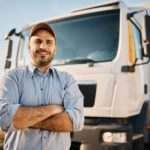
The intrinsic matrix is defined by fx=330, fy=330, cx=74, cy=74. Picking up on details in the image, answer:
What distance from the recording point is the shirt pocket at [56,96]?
233cm

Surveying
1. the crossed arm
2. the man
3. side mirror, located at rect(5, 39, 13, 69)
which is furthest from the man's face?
side mirror, located at rect(5, 39, 13, 69)

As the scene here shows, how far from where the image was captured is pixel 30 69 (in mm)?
2381

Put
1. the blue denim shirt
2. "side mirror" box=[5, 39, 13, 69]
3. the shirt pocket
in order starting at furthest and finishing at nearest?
"side mirror" box=[5, 39, 13, 69] < the shirt pocket < the blue denim shirt

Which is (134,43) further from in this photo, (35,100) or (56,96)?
(35,100)

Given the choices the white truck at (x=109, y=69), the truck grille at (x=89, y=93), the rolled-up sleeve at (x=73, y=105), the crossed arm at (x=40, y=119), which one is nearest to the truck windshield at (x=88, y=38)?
the white truck at (x=109, y=69)

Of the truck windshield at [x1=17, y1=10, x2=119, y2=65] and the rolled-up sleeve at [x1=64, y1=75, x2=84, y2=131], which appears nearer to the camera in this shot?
the rolled-up sleeve at [x1=64, y1=75, x2=84, y2=131]

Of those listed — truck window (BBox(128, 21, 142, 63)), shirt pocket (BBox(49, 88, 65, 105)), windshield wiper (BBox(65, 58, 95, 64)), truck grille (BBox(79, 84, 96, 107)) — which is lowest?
shirt pocket (BBox(49, 88, 65, 105))

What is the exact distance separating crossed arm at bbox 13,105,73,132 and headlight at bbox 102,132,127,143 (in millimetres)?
1916

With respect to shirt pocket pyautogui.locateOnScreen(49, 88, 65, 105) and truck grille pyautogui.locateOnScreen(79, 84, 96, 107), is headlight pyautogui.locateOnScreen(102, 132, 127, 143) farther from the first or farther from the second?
shirt pocket pyautogui.locateOnScreen(49, 88, 65, 105)

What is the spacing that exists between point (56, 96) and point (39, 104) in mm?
141

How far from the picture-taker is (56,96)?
7.75 feet

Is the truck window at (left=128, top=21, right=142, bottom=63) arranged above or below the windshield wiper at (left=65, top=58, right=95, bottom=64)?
above

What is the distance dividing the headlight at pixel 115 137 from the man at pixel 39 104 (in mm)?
1787

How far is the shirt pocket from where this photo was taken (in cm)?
233
